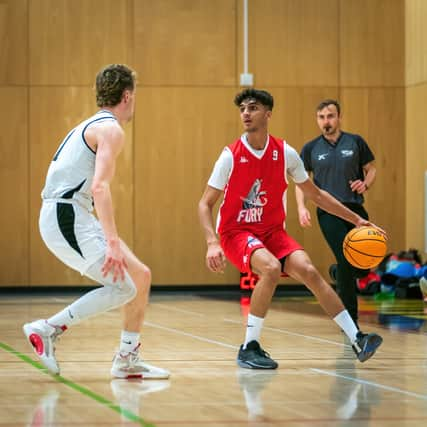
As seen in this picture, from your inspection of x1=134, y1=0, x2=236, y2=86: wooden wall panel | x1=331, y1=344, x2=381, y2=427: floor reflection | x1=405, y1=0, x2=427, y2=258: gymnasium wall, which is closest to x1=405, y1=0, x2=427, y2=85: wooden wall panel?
x1=405, y1=0, x2=427, y2=258: gymnasium wall

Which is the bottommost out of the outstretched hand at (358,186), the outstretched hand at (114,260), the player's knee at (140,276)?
the player's knee at (140,276)

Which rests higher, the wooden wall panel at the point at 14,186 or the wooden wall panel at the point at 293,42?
the wooden wall panel at the point at 293,42

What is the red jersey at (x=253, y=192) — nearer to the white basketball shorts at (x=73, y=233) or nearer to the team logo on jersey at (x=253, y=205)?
the team logo on jersey at (x=253, y=205)

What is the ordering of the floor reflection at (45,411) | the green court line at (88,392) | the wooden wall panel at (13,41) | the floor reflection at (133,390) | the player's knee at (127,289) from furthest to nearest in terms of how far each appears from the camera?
the wooden wall panel at (13,41), the player's knee at (127,289), the floor reflection at (133,390), the green court line at (88,392), the floor reflection at (45,411)

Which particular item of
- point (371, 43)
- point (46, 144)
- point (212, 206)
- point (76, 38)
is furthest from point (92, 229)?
point (371, 43)

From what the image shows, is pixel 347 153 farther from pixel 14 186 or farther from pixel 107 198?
pixel 14 186

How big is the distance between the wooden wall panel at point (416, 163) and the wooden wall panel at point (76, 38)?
13.8 ft

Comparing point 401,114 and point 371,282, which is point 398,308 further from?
point 401,114

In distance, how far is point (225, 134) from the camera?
15.8m

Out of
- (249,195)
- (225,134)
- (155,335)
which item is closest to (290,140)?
(225,134)

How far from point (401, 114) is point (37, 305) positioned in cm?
637

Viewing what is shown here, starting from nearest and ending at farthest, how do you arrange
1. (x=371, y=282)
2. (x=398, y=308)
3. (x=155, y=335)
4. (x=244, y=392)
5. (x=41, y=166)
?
(x=244, y=392) < (x=155, y=335) < (x=398, y=308) < (x=371, y=282) < (x=41, y=166)

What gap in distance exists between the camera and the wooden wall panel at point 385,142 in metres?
16.0

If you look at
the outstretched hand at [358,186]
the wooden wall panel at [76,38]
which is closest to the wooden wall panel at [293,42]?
the wooden wall panel at [76,38]
